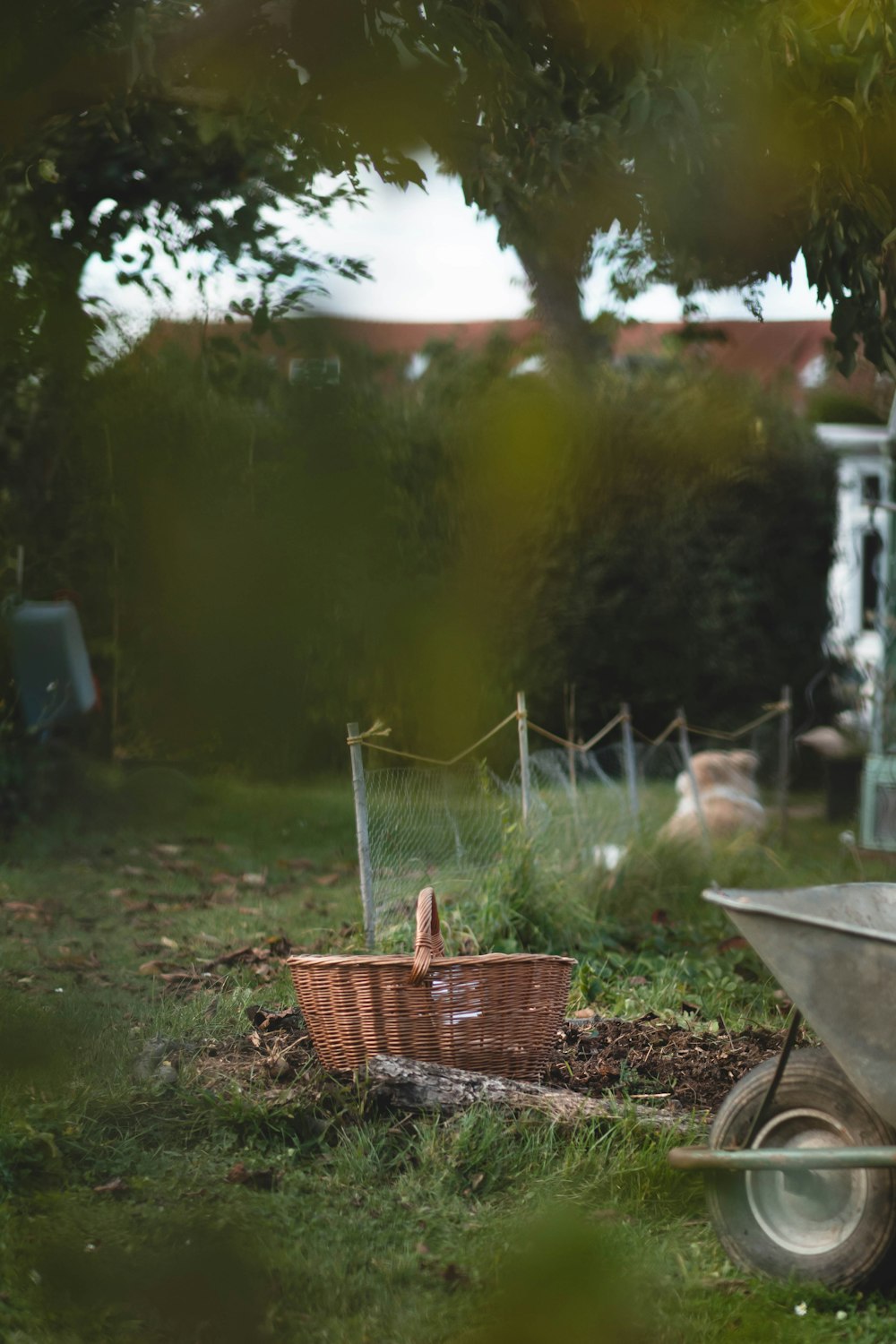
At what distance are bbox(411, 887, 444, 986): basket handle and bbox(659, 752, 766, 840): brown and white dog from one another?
13.5 feet

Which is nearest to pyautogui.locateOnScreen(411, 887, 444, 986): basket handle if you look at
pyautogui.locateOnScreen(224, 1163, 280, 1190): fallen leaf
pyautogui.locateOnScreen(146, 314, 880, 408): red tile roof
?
pyautogui.locateOnScreen(224, 1163, 280, 1190): fallen leaf

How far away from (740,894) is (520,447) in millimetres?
1982

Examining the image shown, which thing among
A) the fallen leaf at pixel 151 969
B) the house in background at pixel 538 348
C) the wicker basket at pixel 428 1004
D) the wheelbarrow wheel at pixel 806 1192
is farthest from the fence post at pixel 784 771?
the house in background at pixel 538 348

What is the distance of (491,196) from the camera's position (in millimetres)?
961

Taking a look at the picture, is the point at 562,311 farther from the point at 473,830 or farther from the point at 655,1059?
the point at 473,830

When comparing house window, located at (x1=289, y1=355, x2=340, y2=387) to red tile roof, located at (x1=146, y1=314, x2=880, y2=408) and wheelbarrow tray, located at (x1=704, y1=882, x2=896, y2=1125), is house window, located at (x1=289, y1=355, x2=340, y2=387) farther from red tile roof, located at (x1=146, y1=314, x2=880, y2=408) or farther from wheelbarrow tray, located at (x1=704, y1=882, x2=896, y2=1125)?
wheelbarrow tray, located at (x1=704, y1=882, x2=896, y2=1125)

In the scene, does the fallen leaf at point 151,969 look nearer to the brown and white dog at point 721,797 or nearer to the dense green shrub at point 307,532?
the brown and white dog at point 721,797

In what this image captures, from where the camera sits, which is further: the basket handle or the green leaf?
the basket handle

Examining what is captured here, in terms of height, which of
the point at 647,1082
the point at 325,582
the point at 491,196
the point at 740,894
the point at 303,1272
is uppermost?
the point at 491,196

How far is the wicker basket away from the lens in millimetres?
3145

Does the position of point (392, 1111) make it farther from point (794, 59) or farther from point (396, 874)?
point (794, 59)

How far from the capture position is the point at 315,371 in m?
0.53

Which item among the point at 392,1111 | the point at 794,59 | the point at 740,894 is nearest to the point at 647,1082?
the point at 392,1111

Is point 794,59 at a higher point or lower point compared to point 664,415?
higher
